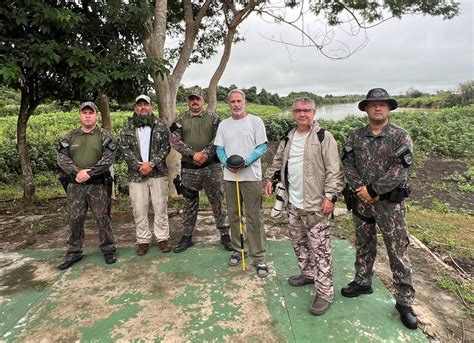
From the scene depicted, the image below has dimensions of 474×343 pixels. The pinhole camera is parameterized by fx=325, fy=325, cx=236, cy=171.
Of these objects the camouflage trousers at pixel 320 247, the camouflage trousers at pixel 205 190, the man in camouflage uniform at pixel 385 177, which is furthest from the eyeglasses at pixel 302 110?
the camouflage trousers at pixel 205 190

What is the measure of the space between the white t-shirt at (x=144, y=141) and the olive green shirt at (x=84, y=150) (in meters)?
0.44

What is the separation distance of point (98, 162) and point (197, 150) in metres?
1.03

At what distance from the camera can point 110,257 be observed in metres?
3.53

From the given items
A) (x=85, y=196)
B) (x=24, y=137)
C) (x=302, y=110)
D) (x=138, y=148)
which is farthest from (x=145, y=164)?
(x=24, y=137)

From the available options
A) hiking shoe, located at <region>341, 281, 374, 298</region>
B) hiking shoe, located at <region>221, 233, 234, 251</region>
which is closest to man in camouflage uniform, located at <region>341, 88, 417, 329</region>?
hiking shoe, located at <region>341, 281, 374, 298</region>

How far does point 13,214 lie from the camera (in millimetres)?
5359

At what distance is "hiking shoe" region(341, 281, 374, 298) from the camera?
2787 mm

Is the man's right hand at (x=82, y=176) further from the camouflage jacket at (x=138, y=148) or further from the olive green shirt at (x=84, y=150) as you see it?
the camouflage jacket at (x=138, y=148)

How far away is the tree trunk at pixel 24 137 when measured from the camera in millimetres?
5414

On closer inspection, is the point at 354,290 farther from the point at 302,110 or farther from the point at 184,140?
the point at 184,140

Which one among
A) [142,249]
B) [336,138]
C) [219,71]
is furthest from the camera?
[336,138]

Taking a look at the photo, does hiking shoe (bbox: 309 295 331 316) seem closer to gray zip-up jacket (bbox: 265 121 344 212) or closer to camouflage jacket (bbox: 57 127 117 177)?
gray zip-up jacket (bbox: 265 121 344 212)

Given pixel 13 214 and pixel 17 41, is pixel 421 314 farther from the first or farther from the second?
pixel 13 214

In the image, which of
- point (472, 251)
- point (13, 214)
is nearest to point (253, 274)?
point (472, 251)
